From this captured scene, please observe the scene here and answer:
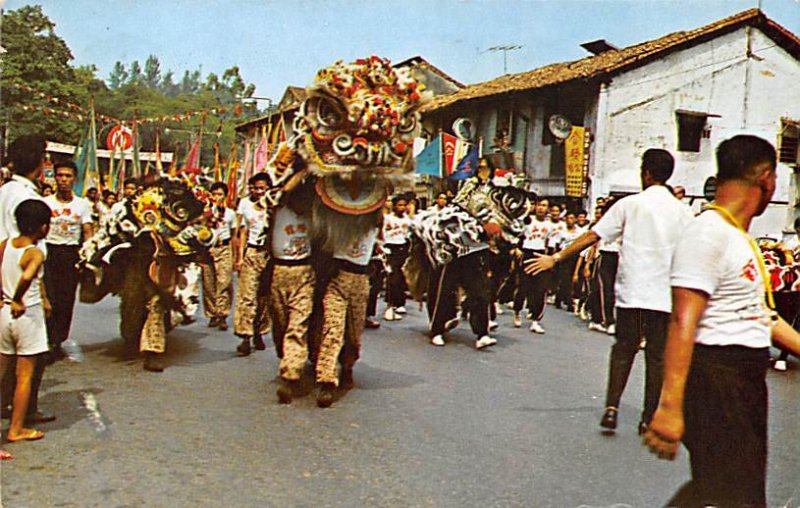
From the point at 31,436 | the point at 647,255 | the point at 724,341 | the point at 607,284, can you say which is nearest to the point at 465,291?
the point at 607,284

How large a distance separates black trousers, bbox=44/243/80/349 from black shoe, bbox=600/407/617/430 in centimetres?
229

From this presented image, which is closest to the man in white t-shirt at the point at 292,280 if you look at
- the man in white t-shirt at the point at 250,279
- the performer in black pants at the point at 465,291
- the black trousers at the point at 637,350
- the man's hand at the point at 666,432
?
the man in white t-shirt at the point at 250,279

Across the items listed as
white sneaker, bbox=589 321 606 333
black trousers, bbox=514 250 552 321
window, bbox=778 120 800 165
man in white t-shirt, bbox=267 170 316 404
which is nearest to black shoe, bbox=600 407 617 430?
white sneaker, bbox=589 321 606 333

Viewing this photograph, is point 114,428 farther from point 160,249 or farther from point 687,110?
point 687,110

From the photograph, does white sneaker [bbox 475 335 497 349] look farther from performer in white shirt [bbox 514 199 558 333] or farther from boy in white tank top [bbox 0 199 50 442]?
boy in white tank top [bbox 0 199 50 442]

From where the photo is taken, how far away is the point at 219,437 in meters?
3.11

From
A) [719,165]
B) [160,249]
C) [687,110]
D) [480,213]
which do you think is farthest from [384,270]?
[719,165]

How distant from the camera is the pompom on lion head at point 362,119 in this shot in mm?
3232

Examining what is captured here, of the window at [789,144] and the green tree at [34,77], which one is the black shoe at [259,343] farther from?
the window at [789,144]

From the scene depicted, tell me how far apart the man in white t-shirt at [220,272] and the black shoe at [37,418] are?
1.37 meters

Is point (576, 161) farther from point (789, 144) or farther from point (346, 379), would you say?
point (346, 379)

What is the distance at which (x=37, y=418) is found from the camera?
307cm

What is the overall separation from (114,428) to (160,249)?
1368 millimetres

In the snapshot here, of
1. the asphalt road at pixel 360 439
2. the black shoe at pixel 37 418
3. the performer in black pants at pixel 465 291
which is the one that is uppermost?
the performer in black pants at pixel 465 291
